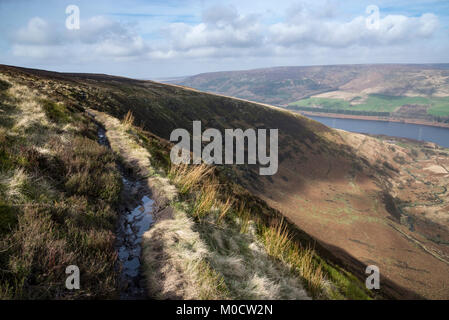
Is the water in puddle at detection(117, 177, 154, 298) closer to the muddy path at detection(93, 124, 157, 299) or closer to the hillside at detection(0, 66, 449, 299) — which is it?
the muddy path at detection(93, 124, 157, 299)

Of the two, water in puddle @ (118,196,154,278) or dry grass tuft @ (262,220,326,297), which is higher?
water in puddle @ (118,196,154,278)

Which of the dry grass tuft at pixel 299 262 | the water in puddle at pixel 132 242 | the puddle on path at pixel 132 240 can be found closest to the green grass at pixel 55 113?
the puddle on path at pixel 132 240

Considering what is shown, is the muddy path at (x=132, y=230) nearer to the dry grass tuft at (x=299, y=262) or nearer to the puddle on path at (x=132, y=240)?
the puddle on path at (x=132, y=240)

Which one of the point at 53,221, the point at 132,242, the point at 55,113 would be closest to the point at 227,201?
the point at 132,242

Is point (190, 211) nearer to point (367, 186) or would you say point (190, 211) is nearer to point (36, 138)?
point (36, 138)

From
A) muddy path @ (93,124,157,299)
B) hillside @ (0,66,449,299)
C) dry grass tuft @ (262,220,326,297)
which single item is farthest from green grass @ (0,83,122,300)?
dry grass tuft @ (262,220,326,297)

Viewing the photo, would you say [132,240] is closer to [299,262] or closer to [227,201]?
[227,201]
